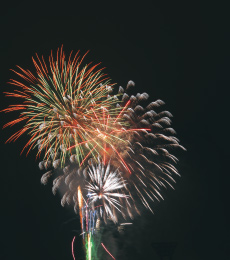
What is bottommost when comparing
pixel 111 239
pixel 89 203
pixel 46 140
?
pixel 111 239

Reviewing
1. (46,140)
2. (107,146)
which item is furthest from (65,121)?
(107,146)

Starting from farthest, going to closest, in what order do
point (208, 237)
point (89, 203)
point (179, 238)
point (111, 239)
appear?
1. point (208, 237)
2. point (179, 238)
3. point (111, 239)
4. point (89, 203)

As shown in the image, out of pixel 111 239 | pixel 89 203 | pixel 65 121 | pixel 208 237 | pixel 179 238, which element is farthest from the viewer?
pixel 208 237

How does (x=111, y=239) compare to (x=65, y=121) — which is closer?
(x=65, y=121)

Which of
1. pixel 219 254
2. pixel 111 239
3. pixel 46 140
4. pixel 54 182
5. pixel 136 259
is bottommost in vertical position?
pixel 219 254

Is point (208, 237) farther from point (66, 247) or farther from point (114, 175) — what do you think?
point (114, 175)

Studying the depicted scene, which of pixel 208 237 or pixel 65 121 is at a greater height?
pixel 65 121

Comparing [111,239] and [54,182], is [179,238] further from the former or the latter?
[54,182]

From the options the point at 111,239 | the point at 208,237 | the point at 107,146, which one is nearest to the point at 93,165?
the point at 107,146

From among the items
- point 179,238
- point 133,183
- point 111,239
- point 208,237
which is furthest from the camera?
point 208,237
